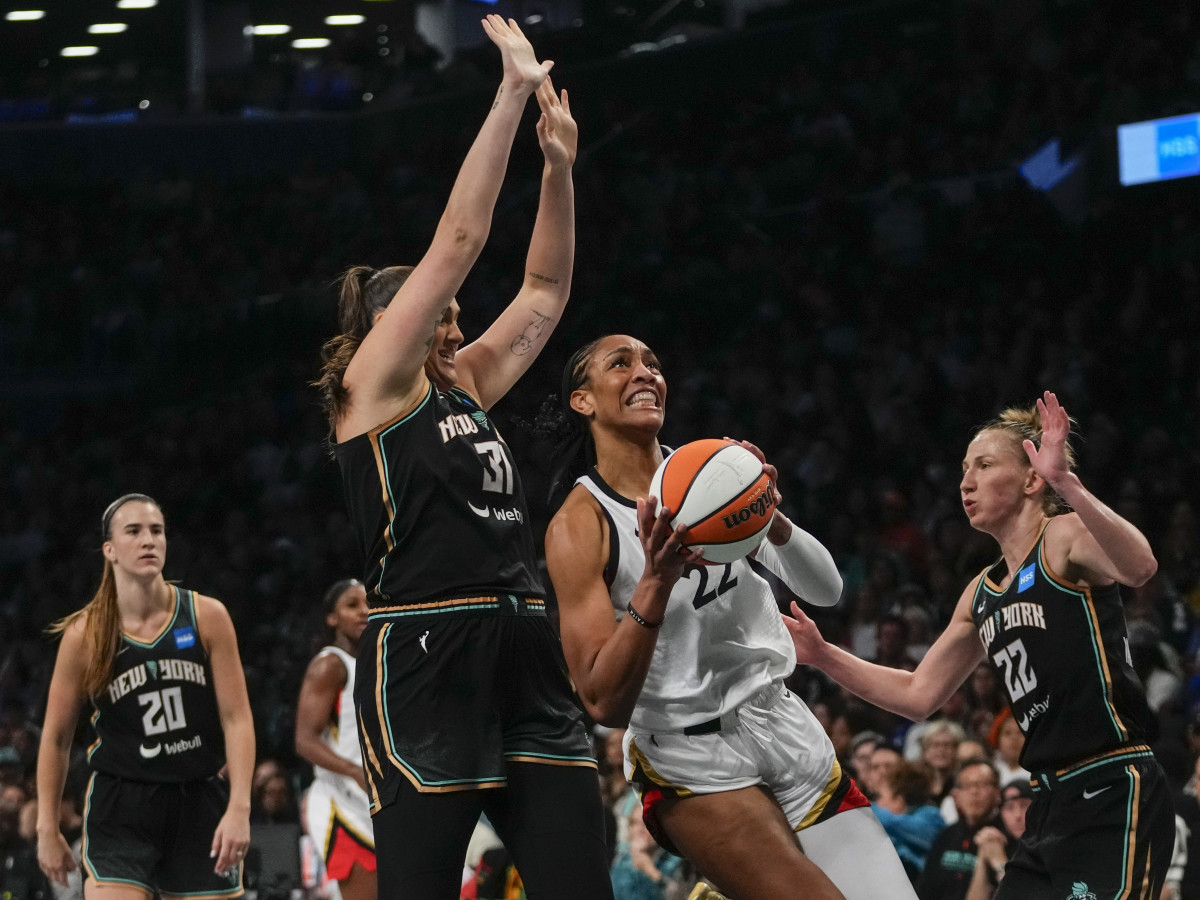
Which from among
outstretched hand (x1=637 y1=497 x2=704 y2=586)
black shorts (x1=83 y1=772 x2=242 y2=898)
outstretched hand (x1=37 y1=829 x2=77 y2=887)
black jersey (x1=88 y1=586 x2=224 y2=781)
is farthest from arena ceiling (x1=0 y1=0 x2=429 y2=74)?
outstretched hand (x1=637 y1=497 x2=704 y2=586)

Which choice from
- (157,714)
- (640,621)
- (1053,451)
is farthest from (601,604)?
(157,714)

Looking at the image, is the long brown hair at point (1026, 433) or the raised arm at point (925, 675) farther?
the raised arm at point (925, 675)

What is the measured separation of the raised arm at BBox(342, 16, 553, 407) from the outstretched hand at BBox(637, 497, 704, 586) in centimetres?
62

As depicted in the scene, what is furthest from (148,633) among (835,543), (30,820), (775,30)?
(775,30)

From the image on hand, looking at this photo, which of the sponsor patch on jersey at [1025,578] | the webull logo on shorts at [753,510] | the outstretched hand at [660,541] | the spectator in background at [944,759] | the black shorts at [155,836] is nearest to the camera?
the outstretched hand at [660,541]

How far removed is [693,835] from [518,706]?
2.09ft

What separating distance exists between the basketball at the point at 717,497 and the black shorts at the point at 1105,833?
4.08 ft

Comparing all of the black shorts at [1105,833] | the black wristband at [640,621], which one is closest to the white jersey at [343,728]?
the black shorts at [1105,833]

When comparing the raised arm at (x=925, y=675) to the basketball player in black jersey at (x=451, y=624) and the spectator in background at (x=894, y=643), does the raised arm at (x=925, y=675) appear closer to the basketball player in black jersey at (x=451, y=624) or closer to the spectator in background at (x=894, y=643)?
the basketball player in black jersey at (x=451, y=624)

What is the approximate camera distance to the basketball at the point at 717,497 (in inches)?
135

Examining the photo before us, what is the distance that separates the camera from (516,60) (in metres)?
3.62

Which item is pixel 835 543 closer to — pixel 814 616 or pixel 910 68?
pixel 814 616

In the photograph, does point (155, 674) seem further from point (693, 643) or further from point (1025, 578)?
point (1025, 578)

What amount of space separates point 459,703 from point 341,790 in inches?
159
